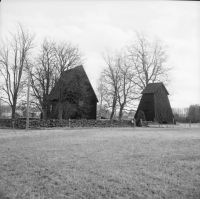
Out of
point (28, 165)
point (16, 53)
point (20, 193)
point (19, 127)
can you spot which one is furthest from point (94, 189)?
point (16, 53)

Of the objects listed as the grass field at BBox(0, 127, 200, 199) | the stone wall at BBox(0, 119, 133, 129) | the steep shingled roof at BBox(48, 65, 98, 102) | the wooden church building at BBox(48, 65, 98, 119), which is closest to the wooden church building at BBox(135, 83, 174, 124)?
the stone wall at BBox(0, 119, 133, 129)

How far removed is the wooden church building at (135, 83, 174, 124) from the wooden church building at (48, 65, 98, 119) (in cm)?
1225

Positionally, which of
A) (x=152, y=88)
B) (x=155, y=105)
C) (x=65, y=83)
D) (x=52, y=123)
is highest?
(x=152, y=88)

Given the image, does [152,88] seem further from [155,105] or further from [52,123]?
[52,123]

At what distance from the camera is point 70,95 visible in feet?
106

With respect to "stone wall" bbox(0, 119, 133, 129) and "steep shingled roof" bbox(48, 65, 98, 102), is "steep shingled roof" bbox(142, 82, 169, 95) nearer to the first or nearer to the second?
"stone wall" bbox(0, 119, 133, 129)

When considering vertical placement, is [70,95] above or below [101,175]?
above

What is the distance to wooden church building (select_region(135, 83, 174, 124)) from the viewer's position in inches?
1623

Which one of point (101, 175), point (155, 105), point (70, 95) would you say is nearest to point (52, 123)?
point (70, 95)

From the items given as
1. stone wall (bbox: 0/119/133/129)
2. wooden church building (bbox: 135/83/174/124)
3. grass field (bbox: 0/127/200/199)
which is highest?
wooden church building (bbox: 135/83/174/124)

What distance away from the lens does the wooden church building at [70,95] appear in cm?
3077

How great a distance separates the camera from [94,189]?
5.46m

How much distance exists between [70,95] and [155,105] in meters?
16.8

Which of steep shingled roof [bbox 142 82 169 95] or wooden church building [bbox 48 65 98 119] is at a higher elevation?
steep shingled roof [bbox 142 82 169 95]
